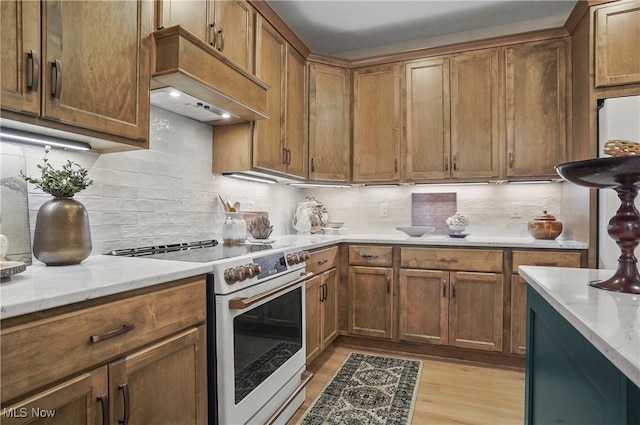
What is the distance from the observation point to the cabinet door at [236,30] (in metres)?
1.97

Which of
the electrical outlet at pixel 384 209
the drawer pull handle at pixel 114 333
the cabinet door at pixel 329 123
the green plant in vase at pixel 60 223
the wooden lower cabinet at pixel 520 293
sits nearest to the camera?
the drawer pull handle at pixel 114 333

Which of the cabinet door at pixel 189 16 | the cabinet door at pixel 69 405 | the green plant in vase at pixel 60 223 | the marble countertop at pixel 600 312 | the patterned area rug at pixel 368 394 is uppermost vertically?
the cabinet door at pixel 189 16

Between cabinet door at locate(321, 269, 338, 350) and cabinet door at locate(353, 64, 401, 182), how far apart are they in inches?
38.3

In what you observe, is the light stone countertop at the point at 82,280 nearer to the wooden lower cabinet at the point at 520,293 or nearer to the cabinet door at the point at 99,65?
the cabinet door at the point at 99,65

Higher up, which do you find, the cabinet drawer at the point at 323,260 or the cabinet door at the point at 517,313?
the cabinet drawer at the point at 323,260

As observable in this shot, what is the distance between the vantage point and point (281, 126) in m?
2.69

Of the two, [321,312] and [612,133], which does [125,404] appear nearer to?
[321,312]

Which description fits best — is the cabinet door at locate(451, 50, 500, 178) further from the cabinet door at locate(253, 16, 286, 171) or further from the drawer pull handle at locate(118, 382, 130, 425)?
the drawer pull handle at locate(118, 382, 130, 425)

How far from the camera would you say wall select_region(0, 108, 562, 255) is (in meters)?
1.66

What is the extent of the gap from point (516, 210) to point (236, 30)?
8.54 feet

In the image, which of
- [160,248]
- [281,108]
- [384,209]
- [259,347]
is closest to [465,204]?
[384,209]

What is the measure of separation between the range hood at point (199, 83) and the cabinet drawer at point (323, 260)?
38.7 inches

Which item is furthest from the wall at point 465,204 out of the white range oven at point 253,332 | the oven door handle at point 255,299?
the oven door handle at point 255,299

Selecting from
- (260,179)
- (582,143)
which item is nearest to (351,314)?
(260,179)
